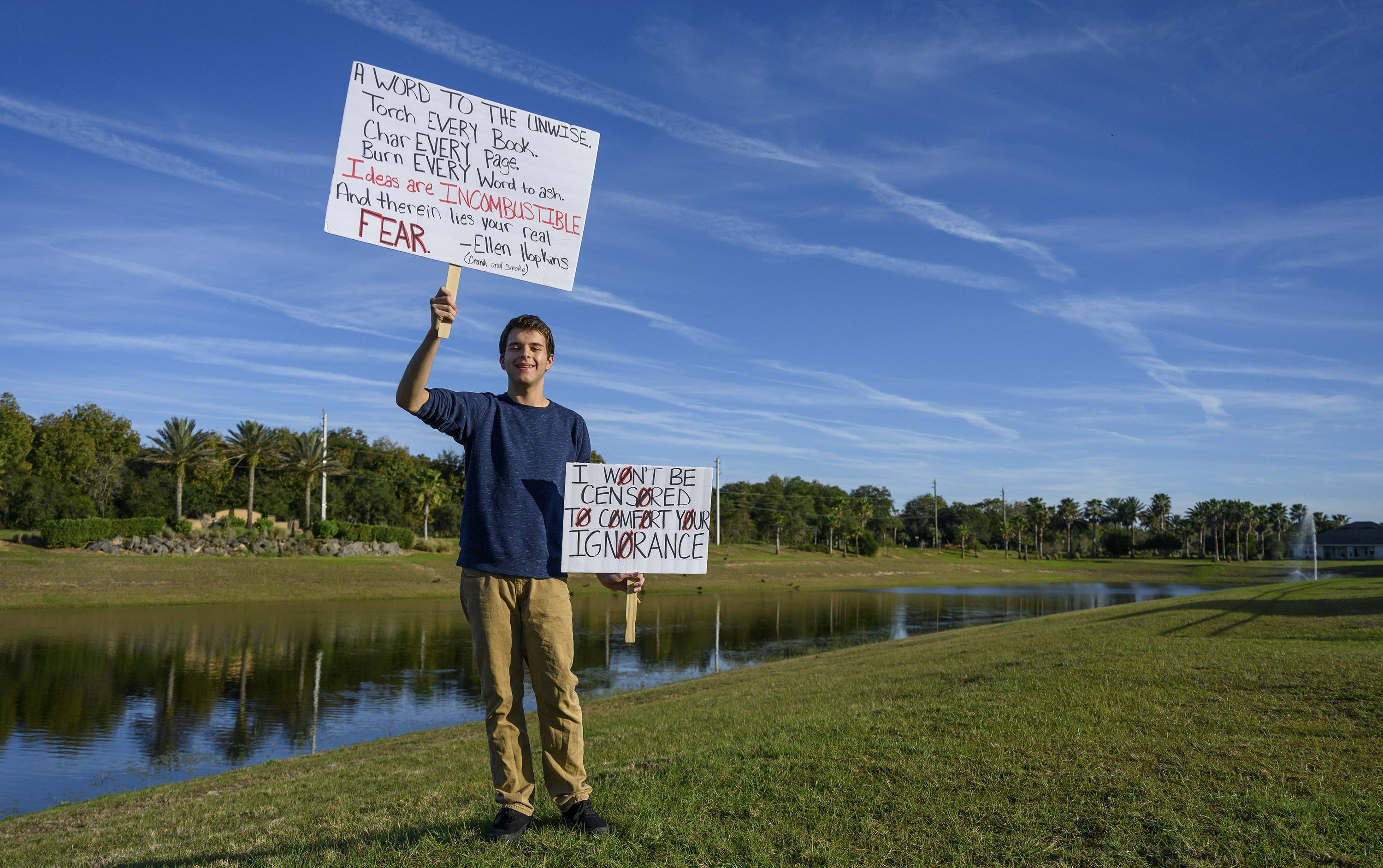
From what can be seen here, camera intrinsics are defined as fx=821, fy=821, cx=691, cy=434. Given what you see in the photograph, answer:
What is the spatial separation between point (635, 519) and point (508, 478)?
0.99 m

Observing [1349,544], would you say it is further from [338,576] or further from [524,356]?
[524,356]

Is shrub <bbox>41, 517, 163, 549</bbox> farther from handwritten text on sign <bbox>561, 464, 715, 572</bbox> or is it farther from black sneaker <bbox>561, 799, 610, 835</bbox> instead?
black sneaker <bbox>561, 799, 610, 835</bbox>

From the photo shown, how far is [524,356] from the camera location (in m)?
5.01

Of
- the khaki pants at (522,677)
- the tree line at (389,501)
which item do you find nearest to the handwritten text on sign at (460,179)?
the khaki pants at (522,677)

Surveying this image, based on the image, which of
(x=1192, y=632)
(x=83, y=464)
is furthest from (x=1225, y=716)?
(x=83, y=464)

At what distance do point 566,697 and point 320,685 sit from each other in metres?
20.5

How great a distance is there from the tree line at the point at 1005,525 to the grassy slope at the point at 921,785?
8507 centimetres

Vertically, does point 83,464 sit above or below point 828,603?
above

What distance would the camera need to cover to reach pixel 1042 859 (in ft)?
14.9

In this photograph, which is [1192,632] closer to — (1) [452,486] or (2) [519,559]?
(2) [519,559]

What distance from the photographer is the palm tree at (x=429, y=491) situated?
3140 inches

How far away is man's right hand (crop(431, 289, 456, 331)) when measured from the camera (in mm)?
4676

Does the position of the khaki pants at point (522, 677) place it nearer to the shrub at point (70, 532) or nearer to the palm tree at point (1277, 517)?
the shrub at point (70, 532)

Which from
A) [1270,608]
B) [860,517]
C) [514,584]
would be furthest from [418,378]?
[860,517]
